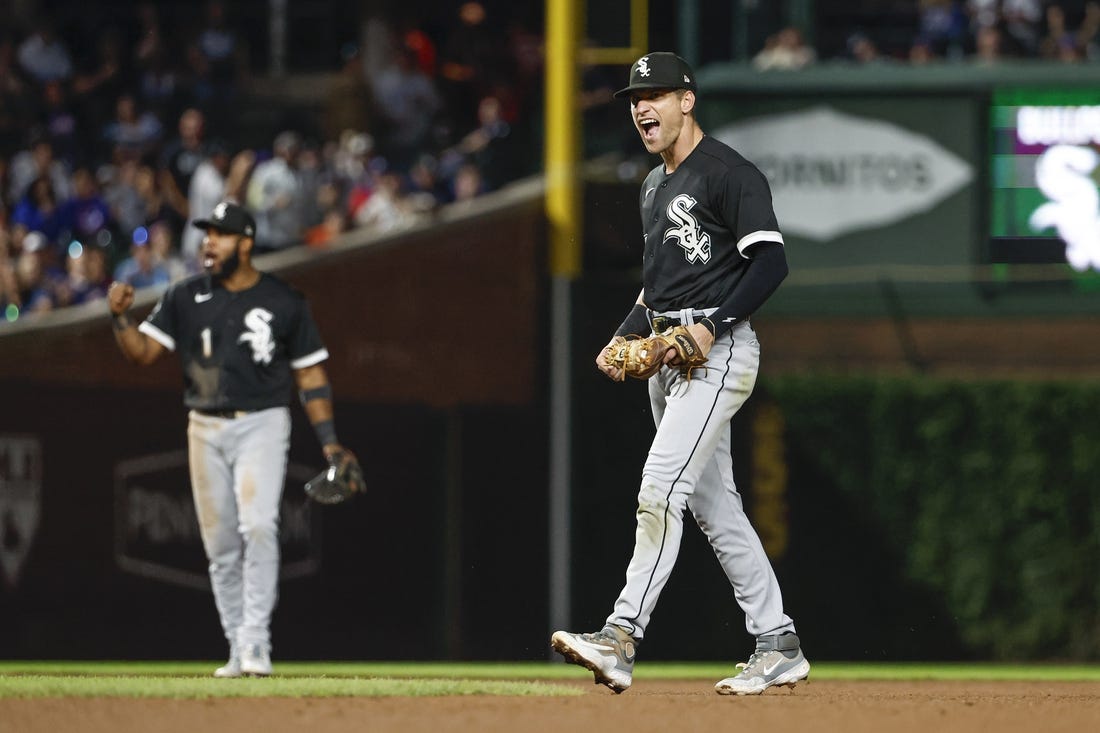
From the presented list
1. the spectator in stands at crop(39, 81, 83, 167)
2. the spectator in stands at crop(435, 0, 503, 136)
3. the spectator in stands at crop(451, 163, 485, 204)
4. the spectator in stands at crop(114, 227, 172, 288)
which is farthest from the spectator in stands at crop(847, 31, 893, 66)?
the spectator in stands at crop(39, 81, 83, 167)

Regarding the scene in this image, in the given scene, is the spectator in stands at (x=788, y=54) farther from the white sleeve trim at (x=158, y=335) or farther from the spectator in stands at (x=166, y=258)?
the white sleeve trim at (x=158, y=335)

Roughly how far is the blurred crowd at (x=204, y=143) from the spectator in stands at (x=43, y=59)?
0.05 feet

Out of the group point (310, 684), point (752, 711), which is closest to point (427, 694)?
point (310, 684)

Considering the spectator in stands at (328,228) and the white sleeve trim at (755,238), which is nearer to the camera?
the white sleeve trim at (755,238)

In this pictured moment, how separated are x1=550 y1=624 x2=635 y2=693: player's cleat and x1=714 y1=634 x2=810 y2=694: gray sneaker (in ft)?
1.25

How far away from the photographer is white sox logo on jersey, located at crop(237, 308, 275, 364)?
29.5ft

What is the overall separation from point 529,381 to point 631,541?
4.67ft

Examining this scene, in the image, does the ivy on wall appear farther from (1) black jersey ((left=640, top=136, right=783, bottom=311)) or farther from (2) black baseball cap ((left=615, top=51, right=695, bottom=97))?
(2) black baseball cap ((left=615, top=51, right=695, bottom=97))

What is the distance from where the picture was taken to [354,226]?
15.4 meters

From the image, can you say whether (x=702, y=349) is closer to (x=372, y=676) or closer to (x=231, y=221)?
(x=231, y=221)

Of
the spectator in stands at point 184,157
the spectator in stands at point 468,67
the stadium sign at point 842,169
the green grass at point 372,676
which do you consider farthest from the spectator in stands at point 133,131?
the green grass at point 372,676

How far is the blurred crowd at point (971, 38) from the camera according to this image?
51.9 feet

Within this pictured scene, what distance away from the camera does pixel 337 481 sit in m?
9.20

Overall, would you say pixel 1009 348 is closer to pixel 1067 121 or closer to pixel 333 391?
pixel 1067 121
